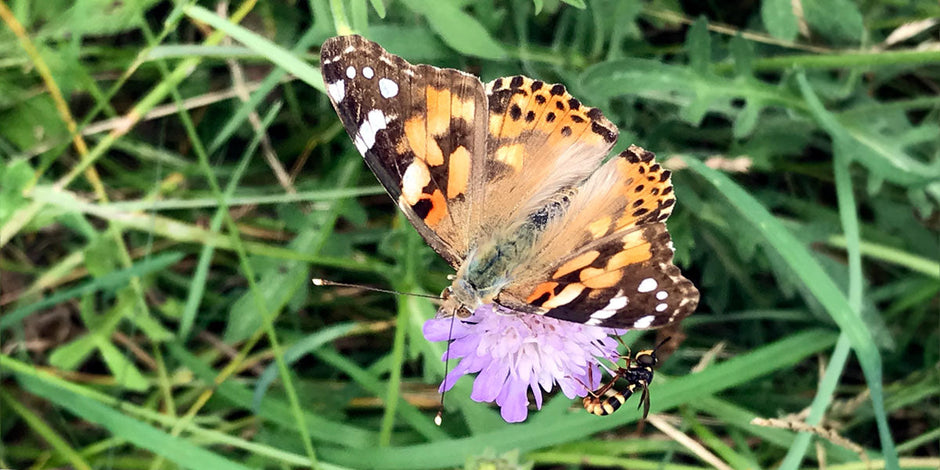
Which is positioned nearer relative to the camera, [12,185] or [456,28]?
[456,28]

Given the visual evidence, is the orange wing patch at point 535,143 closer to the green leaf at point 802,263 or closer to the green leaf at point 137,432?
the green leaf at point 802,263

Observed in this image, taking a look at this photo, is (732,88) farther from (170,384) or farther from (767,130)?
(170,384)

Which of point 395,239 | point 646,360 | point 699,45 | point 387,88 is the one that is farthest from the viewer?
point 395,239

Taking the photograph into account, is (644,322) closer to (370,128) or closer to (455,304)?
(455,304)

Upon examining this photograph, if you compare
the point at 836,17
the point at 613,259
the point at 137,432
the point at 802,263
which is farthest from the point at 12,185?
the point at 836,17

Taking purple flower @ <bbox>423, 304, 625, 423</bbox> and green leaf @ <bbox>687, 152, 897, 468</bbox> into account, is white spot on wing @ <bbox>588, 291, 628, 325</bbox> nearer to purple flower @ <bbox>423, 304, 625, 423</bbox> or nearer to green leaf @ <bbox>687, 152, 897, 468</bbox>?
purple flower @ <bbox>423, 304, 625, 423</bbox>

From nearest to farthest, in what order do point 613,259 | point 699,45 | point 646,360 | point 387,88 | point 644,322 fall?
point 644,322 → point 613,259 → point 387,88 → point 646,360 → point 699,45

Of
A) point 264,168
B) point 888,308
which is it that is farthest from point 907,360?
point 264,168
